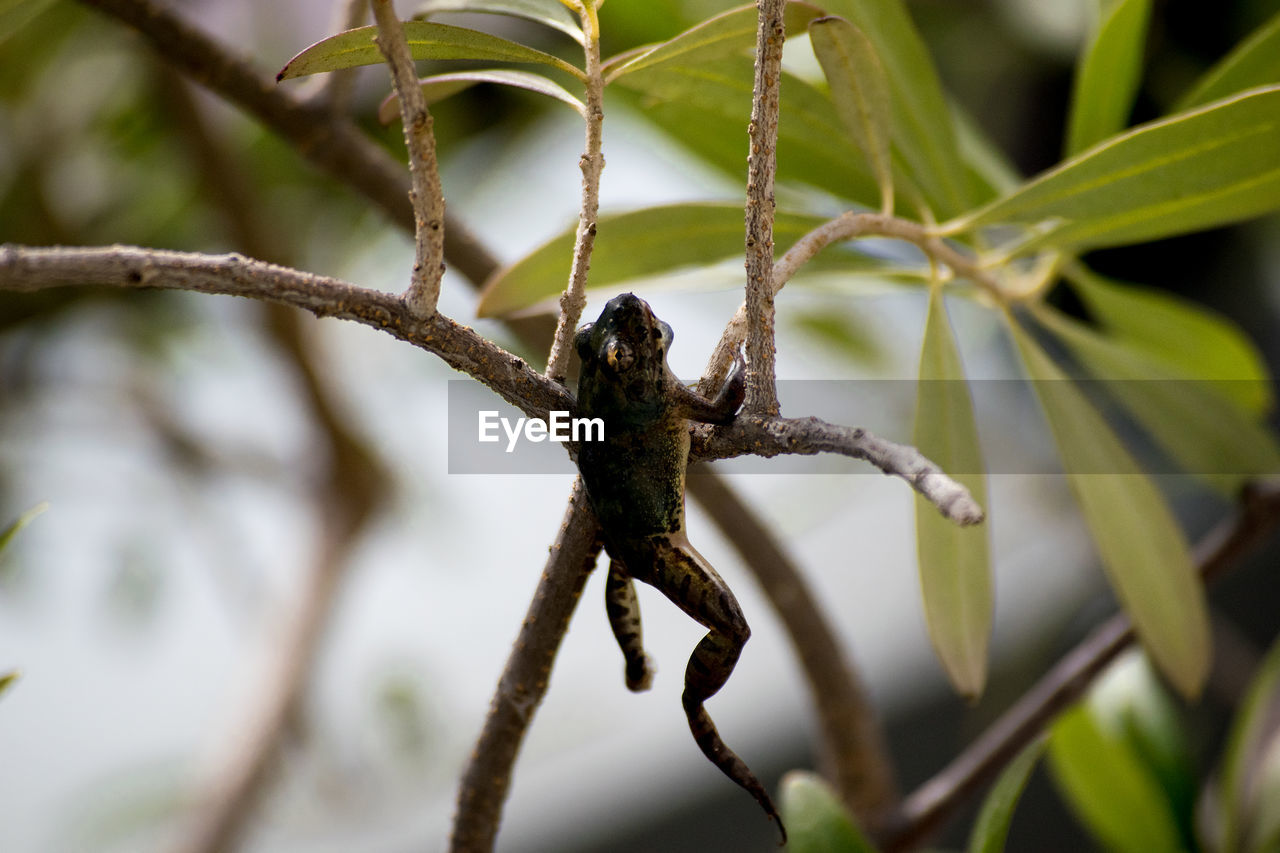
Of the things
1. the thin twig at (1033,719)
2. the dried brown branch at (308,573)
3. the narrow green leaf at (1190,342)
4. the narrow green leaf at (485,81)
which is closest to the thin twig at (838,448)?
the narrow green leaf at (485,81)

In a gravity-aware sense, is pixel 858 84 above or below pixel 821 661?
above

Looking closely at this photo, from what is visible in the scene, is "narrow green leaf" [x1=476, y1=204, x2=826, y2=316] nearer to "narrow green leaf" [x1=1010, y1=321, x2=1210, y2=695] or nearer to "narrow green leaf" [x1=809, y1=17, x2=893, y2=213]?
"narrow green leaf" [x1=809, y1=17, x2=893, y2=213]

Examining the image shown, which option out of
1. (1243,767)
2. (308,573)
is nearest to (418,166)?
(1243,767)

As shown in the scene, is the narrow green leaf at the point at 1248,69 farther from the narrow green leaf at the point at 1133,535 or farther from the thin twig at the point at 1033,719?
the thin twig at the point at 1033,719

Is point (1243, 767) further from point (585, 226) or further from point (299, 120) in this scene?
point (299, 120)

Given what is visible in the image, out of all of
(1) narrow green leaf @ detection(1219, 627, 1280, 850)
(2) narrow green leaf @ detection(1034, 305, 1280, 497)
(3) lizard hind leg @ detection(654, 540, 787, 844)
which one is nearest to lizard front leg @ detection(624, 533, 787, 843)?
(3) lizard hind leg @ detection(654, 540, 787, 844)

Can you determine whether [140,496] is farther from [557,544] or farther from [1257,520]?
[1257,520]
